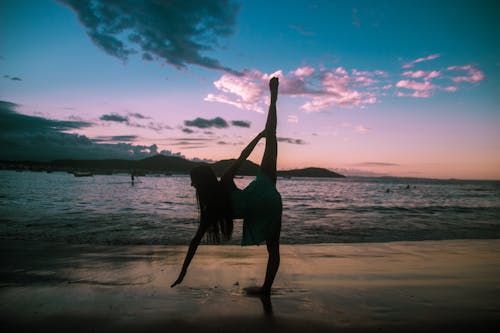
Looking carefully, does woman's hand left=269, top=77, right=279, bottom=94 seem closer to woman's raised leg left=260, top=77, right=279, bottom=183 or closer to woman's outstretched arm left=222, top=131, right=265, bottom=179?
woman's raised leg left=260, top=77, right=279, bottom=183

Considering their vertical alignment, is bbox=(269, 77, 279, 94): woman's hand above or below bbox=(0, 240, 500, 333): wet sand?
above

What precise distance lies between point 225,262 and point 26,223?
30.6ft

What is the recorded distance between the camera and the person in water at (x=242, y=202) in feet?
12.8

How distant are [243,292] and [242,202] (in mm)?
1328

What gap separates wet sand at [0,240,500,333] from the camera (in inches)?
131

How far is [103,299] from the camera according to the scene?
4.01m

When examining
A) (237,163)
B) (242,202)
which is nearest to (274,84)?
(237,163)

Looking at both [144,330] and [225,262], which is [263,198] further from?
[225,262]

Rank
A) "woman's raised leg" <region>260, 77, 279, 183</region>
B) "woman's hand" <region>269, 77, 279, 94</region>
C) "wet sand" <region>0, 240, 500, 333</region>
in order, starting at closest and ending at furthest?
"wet sand" <region>0, 240, 500, 333</region> < "woman's raised leg" <region>260, 77, 279, 183</region> < "woman's hand" <region>269, 77, 279, 94</region>

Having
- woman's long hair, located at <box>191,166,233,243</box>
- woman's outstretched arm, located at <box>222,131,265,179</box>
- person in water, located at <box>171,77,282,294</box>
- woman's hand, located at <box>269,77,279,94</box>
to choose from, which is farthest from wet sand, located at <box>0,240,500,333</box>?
woman's hand, located at <box>269,77,279,94</box>

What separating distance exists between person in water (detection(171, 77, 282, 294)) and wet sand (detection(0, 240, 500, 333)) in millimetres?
700

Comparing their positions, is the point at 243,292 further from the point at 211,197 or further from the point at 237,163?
the point at 237,163

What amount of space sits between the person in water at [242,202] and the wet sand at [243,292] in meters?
0.70

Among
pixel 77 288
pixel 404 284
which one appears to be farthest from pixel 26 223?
pixel 404 284
